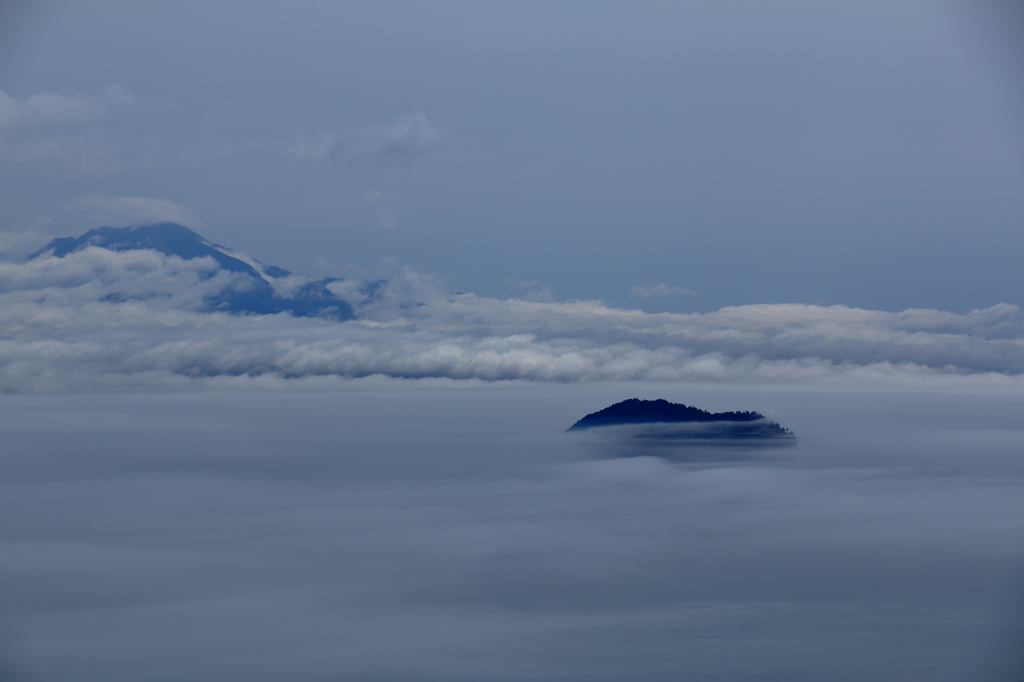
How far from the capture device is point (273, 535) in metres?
162

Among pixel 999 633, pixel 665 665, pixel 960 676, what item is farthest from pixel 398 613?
pixel 999 633

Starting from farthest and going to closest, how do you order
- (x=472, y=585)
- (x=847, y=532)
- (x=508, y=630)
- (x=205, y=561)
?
1. (x=847, y=532)
2. (x=205, y=561)
3. (x=472, y=585)
4. (x=508, y=630)

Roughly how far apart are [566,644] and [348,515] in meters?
119

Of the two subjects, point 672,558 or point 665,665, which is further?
point 672,558

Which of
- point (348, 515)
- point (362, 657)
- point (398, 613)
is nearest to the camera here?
point (362, 657)

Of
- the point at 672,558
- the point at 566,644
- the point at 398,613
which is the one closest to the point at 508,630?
the point at 566,644

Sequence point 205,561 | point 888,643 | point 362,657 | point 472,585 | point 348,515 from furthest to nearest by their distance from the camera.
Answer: point 348,515
point 205,561
point 472,585
point 888,643
point 362,657

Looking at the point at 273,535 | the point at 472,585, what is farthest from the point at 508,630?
the point at 273,535

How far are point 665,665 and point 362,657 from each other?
28761 millimetres

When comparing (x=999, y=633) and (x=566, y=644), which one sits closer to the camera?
(x=566, y=644)

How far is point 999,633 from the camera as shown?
297ft

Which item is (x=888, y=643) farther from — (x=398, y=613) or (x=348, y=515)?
(x=348, y=515)

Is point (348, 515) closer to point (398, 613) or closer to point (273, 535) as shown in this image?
point (273, 535)

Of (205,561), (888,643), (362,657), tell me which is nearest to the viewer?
(362,657)
